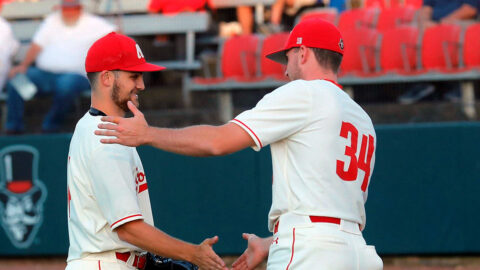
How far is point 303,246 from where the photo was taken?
3057 millimetres

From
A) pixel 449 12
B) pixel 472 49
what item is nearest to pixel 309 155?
pixel 472 49

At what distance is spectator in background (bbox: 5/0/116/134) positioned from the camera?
26.2 feet

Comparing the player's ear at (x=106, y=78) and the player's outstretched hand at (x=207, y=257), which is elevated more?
the player's ear at (x=106, y=78)

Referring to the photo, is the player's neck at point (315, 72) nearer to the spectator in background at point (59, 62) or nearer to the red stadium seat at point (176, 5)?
the spectator in background at point (59, 62)

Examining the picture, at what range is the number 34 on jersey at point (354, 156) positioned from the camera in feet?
10.3

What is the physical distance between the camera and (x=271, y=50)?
848 centimetres

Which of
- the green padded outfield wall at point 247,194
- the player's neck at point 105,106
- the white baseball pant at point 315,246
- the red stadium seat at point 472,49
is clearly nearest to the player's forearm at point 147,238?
→ the white baseball pant at point 315,246

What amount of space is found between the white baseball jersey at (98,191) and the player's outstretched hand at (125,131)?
1.07 feet

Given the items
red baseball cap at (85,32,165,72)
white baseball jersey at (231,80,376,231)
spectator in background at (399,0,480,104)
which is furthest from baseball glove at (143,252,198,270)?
spectator in background at (399,0,480,104)

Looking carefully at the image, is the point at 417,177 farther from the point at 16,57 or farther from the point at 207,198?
the point at 16,57

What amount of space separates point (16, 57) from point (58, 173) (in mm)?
2127

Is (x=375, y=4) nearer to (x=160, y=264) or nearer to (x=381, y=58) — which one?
(x=381, y=58)

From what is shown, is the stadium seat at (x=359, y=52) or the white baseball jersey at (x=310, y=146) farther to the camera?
the stadium seat at (x=359, y=52)

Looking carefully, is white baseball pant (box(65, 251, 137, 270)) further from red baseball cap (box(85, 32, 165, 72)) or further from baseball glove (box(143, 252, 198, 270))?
red baseball cap (box(85, 32, 165, 72))
